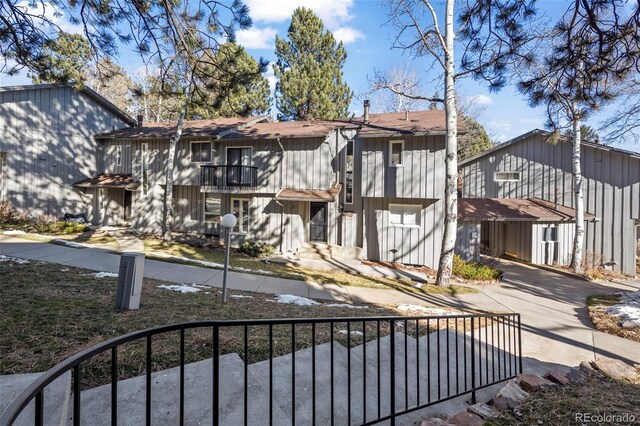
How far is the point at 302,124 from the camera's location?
1686 centimetres

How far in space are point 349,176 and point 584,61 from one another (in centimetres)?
1041

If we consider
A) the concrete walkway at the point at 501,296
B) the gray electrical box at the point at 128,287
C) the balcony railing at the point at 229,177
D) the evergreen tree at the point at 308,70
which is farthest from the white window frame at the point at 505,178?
the gray electrical box at the point at 128,287

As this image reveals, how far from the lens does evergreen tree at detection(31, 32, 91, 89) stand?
6.01 meters

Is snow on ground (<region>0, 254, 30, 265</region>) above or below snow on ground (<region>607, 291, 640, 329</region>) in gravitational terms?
above

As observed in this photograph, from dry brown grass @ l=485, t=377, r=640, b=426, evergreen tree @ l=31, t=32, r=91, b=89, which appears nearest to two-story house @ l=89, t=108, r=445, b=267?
evergreen tree @ l=31, t=32, r=91, b=89

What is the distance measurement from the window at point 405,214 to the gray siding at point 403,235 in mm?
158

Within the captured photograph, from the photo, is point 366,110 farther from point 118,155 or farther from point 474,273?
point 118,155

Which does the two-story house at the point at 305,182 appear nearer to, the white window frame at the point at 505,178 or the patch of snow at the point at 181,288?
the white window frame at the point at 505,178

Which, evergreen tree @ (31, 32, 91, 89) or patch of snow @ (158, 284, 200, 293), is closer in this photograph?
evergreen tree @ (31, 32, 91, 89)

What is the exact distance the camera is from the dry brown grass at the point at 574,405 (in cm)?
317

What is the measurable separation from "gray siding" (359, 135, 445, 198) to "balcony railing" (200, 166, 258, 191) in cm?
533

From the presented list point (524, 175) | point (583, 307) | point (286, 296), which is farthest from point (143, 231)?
point (524, 175)

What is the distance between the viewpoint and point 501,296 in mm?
10016

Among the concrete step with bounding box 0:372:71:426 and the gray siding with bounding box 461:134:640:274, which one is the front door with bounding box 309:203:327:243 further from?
the concrete step with bounding box 0:372:71:426
